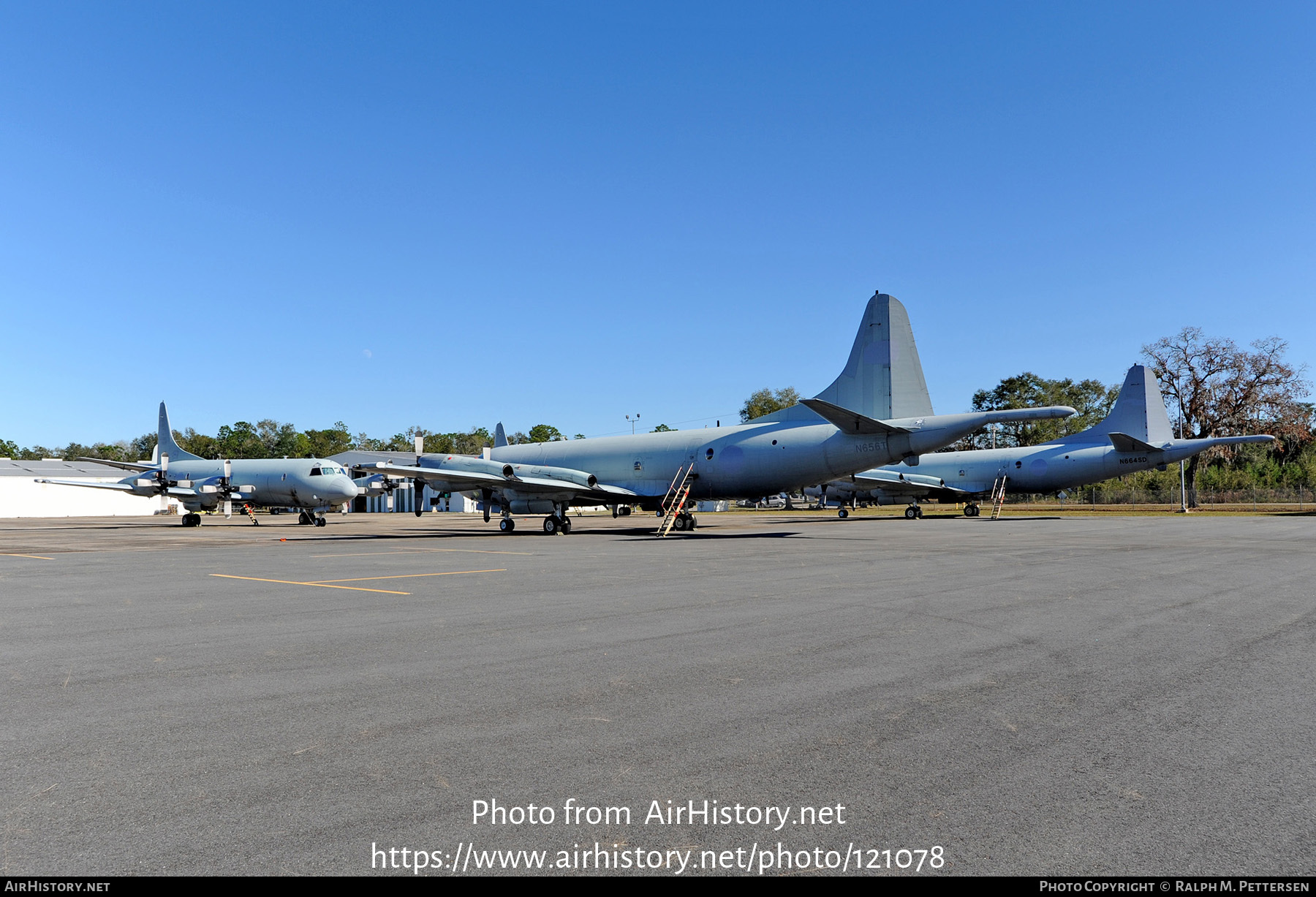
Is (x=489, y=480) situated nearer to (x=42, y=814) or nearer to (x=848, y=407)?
(x=848, y=407)

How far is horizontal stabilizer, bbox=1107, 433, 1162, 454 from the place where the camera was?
43125mm

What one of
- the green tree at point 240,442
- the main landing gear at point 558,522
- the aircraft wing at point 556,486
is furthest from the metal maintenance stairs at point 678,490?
the green tree at point 240,442

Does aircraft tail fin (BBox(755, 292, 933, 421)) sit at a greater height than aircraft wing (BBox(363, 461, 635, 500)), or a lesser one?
greater

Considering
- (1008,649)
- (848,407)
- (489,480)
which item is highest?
(848,407)

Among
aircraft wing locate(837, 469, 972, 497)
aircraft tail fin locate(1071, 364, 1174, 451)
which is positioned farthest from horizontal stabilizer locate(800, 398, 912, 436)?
aircraft tail fin locate(1071, 364, 1174, 451)

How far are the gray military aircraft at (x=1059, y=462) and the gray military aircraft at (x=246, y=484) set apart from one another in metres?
29.5

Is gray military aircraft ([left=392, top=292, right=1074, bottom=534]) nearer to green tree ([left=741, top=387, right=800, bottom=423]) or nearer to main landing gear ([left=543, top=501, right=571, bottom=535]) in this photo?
main landing gear ([left=543, top=501, right=571, bottom=535])

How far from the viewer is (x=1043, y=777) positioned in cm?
410

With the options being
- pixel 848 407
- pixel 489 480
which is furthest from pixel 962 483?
pixel 489 480

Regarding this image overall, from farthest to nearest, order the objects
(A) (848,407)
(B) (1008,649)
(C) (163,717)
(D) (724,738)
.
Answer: (A) (848,407)
(B) (1008,649)
(C) (163,717)
(D) (724,738)

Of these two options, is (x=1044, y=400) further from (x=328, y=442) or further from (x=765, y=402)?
(x=328, y=442)

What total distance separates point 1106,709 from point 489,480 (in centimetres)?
2840

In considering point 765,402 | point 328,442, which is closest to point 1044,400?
point 765,402

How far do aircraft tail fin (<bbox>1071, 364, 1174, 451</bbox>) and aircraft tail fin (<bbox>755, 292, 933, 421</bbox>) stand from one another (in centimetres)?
2473
